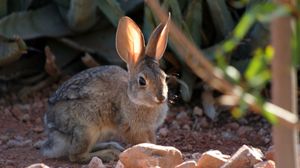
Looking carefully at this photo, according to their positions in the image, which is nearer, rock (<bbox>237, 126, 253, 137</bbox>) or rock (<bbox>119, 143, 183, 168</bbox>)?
rock (<bbox>119, 143, 183, 168</bbox>)

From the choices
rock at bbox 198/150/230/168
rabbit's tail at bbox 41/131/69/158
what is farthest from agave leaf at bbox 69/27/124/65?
rock at bbox 198/150/230/168

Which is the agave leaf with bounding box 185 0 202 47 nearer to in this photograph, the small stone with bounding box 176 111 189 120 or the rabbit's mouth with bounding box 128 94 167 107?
the small stone with bounding box 176 111 189 120

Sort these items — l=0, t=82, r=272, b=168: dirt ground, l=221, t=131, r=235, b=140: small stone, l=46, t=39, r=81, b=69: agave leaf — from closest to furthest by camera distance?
l=0, t=82, r=272, b=168: dirt ground → l=221, t=131, r=235, b=140: small stone → l=46, t=39, r=81, b=69: agave leaf

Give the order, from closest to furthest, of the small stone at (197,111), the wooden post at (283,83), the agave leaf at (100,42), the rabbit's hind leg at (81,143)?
the wooden post at (283,83)
the rabbit's hind leg at (81,143)
the small stone at (197,111)
the agave leaf at (100,42)

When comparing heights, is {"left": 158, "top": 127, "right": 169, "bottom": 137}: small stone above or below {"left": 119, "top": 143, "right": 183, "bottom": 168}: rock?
below

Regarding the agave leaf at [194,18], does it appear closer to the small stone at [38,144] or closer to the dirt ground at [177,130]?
the dirt ground at [177,130]

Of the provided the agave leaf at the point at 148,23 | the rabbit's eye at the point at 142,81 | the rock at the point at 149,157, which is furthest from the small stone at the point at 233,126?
the rock at the point at 149,157
